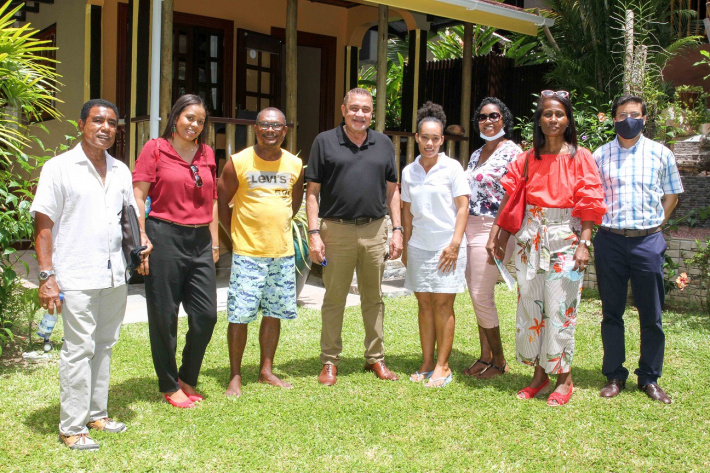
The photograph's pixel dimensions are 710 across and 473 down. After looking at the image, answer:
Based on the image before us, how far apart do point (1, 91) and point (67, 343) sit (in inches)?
88.6

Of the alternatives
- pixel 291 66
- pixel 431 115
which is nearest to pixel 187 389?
pixel 431 115

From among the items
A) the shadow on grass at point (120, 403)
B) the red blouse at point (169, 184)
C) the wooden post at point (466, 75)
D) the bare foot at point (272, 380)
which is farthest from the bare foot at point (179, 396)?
the wooden post at point (466, 75)

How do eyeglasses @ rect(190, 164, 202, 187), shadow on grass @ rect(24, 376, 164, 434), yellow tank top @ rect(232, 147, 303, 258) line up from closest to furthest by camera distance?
1. shadow on grass @ rect(24, 376, 164, 434)
2. eyeglasses @ rect(190, 164, 202, 187)
3. yellow tank top @ rect(232, 147, 303, 258)

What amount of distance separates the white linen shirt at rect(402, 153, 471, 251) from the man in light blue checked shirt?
947 mm

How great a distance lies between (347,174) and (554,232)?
1.35 m

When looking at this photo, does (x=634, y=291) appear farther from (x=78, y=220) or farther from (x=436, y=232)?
(x=78, y=220)

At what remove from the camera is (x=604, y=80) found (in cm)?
1244

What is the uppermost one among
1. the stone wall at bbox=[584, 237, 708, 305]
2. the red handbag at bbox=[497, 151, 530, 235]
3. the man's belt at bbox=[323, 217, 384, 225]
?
the red handbag at bbox=[497, 151, 530, 235]

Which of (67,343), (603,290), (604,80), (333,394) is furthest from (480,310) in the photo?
(604,80)

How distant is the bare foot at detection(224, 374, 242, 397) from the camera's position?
4.52 m

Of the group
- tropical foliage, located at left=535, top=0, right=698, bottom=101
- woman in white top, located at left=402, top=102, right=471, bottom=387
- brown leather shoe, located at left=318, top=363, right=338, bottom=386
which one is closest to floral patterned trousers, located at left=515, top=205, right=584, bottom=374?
woman in white top, located at left=402, top=102, right=471, bottom=387

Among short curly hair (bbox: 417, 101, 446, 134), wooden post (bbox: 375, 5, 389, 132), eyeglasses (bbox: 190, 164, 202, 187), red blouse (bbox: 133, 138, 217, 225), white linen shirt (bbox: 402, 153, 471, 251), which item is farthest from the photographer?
wooden post (bbox: 375, 5, 389, 132)

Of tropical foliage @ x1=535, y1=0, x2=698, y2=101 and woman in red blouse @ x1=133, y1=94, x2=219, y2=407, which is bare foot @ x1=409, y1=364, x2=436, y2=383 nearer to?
woman in red blouse @ x1=133, y1=94, x2=219, y2=407

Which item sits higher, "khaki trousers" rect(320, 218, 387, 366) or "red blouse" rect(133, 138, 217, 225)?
"red blouse" rect(133, 138, 217, 225)
